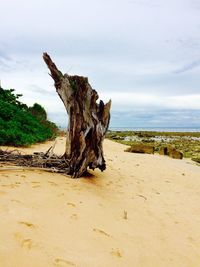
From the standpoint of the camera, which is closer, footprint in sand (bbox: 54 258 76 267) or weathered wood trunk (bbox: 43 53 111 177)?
footprint in sand (bbox: 54 258 76 267)

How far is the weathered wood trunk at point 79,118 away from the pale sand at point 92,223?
447mm

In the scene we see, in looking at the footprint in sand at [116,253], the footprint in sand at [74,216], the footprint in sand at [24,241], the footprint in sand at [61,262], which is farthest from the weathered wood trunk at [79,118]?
the footprint in sand at [61,262]

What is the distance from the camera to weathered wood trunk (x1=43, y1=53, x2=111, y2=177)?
723cm

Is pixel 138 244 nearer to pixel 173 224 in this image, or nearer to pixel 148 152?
pixel 173 224

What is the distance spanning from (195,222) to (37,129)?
12.2 meters

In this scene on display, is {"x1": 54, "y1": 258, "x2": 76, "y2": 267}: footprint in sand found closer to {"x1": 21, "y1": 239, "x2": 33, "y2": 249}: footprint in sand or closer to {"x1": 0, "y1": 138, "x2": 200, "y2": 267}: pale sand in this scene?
{"x1": 0, "y1": 138, "x2": 200, "y2": 267}: pale sand

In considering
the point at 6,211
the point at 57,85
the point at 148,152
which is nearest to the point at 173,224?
the point at 6,211

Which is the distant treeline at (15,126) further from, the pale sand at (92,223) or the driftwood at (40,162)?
the pale sand at (92,223)

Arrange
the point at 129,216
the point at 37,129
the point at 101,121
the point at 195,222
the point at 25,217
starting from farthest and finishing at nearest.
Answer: the point at 37,129
the point at 101,121
the point at 195,222
the point at 129,216
the point at 25,217

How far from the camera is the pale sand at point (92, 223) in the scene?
3498mm

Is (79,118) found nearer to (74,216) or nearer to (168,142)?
(74,216)

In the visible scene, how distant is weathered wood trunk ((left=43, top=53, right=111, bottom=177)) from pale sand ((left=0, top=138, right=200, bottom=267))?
17.6 inches

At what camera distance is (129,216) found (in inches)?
219

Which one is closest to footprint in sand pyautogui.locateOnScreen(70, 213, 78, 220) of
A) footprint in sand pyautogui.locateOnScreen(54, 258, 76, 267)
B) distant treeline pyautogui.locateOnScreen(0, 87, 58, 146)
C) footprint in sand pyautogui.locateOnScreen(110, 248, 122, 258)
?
footprint in sand pyautogui.locateOnScreen(110, 248, 122, 258)
